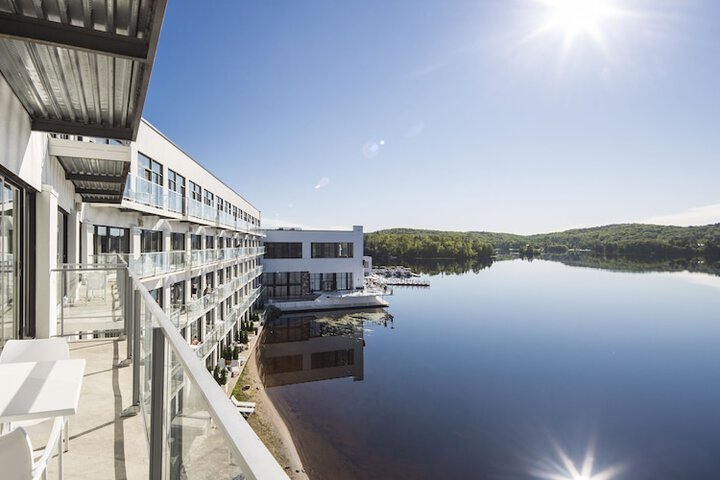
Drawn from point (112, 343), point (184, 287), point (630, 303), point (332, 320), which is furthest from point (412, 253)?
point (112, 343)

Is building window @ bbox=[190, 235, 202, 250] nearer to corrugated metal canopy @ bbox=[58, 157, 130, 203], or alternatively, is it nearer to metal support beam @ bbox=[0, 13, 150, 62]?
corrugated metal canopy @ bbox=[58, 157, 130, 203]

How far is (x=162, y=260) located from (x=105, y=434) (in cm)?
1081

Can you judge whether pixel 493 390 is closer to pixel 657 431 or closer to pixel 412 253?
pixel 657 431

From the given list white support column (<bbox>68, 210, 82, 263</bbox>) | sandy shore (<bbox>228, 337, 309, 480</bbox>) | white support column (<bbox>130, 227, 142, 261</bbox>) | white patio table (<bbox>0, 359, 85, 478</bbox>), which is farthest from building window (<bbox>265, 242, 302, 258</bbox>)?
white patio table (<bbox>0, 359, 85, 478</bbox>)

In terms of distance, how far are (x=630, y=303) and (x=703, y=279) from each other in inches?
1862

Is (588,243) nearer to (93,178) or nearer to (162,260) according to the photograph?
(162,260)

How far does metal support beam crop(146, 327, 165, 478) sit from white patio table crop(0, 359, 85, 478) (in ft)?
2.01

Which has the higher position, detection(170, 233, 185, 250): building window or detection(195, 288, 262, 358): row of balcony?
detection(170, 233, 185, 250): building window

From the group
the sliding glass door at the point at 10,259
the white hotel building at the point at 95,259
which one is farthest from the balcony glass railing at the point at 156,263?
the sliding glass door at the point at 10,259

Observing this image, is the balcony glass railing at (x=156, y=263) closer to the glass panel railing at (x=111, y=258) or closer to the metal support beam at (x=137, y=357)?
the glass panel railing at (x=111, y=258)

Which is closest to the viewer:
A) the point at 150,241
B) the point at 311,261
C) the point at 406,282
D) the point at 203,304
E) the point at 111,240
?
the point at 111,240

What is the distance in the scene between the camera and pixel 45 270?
626cm

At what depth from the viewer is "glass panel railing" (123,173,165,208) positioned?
11.7m

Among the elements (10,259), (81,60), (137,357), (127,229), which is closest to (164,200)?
(127,229)
